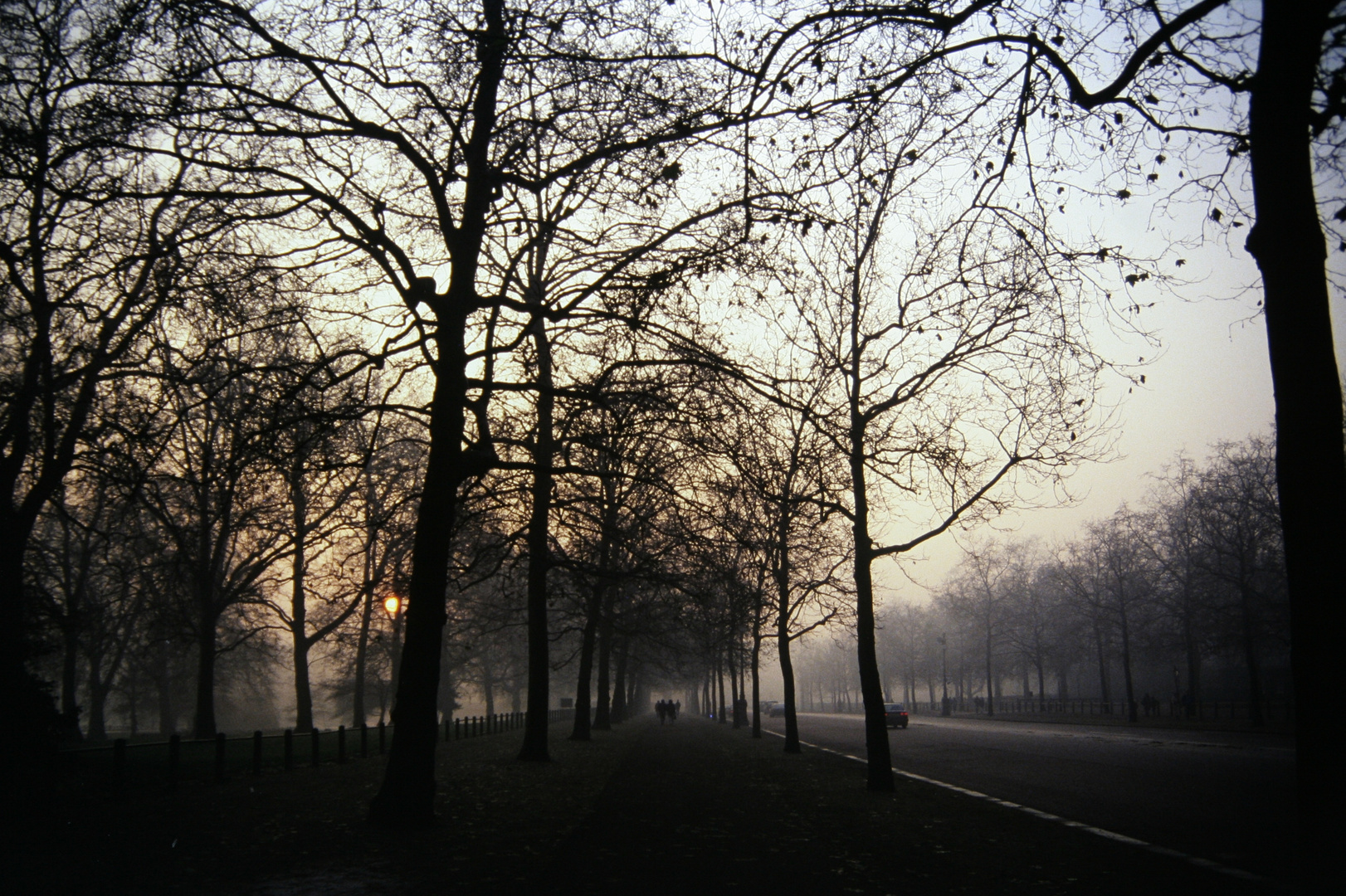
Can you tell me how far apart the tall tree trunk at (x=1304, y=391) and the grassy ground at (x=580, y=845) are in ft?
9.17

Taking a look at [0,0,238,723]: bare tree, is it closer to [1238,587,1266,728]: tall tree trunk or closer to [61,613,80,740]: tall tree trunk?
[61,613,80,740]: tall tree trunk

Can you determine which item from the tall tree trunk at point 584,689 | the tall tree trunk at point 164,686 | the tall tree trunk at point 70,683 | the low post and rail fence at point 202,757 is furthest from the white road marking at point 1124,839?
the tall tree trunk at point 164,686

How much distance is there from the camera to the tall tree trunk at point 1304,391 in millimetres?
4652

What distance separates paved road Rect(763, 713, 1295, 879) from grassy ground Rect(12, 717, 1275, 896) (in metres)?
1.05

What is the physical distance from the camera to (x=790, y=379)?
387 inches

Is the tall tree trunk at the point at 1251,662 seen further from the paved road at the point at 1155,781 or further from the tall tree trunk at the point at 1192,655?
the tall tree trunk at the point at 1192,655

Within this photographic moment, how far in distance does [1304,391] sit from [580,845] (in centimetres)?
748

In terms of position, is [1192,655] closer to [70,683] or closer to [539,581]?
[539,581]

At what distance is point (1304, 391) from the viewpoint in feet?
16.0

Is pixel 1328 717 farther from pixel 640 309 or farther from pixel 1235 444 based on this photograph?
pixel 1235 444

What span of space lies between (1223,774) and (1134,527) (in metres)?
43.7

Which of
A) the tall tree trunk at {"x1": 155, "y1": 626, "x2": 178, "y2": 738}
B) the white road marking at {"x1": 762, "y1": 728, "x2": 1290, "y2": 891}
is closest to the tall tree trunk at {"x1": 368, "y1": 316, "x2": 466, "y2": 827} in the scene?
the white road marking at {"x1": 762, "y1": 728, "x2": 1290, "y2": 891}

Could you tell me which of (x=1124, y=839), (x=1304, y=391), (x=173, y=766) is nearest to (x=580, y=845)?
(x=1124, y=839)

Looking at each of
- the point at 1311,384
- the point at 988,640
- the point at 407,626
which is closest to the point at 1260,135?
the point at 1311,384
